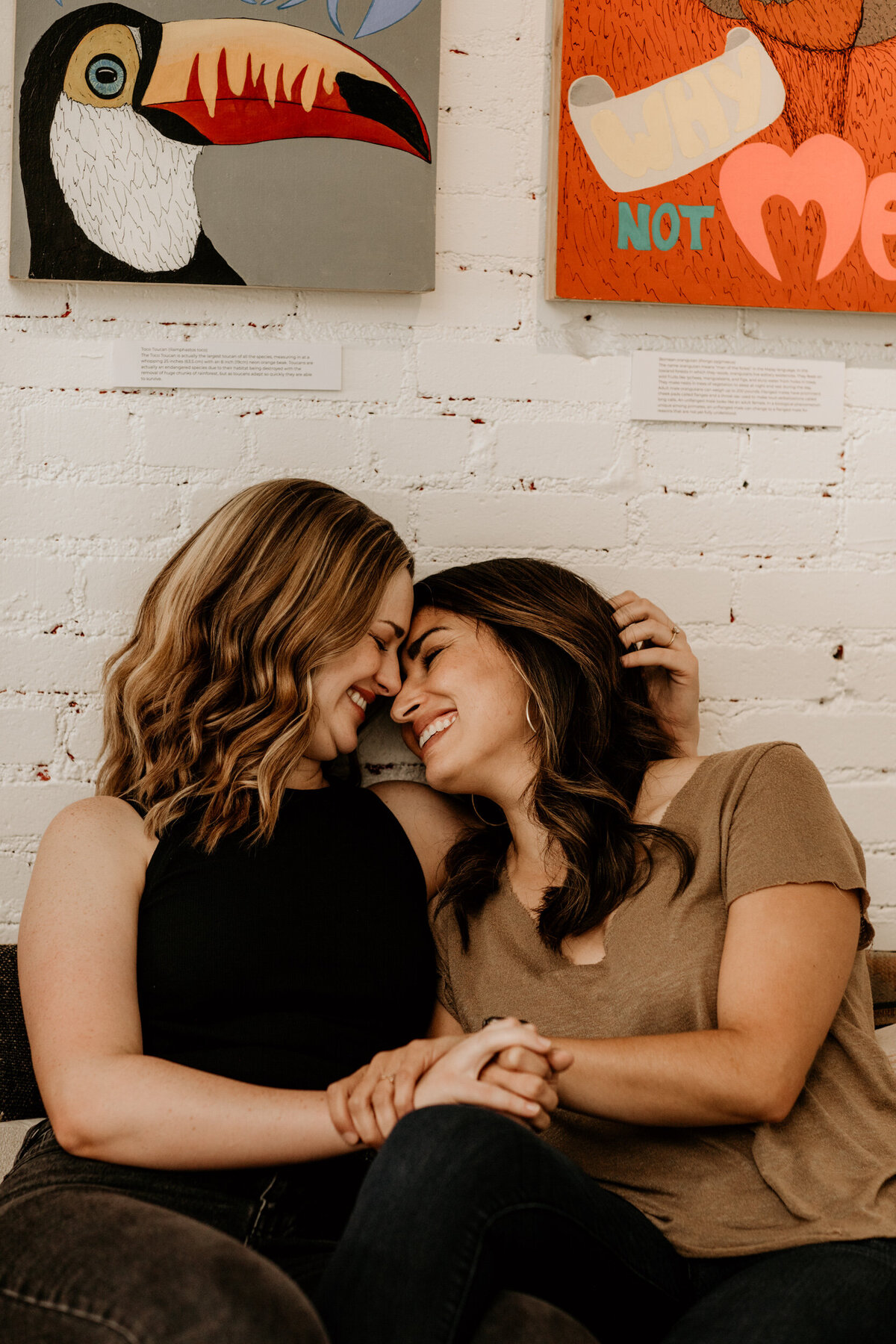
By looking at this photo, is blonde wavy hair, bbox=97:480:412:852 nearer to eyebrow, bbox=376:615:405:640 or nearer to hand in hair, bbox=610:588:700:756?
eyebrow, bbox=376:615:405:640

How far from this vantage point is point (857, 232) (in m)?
1.71

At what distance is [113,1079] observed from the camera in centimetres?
114

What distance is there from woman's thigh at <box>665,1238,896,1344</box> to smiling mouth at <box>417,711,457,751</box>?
78 cm

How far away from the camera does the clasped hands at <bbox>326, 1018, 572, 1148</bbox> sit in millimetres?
1060

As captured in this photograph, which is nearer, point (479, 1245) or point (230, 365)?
point (479, 1245)

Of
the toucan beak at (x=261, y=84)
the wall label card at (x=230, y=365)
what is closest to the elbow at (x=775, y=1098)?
the wall label card at (x=230, y=365)

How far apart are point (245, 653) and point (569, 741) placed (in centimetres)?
50

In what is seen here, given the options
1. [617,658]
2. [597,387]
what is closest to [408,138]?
[597,387]

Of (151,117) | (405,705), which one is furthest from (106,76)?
(405,705)

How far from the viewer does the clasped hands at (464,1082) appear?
41.7 inches

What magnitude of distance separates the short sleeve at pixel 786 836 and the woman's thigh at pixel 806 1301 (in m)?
0.38

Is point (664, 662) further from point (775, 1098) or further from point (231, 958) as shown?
point (231, 958)

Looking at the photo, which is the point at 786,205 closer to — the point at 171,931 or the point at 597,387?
the point at 597,387

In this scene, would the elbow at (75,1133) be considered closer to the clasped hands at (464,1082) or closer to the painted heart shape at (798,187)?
the clasped hands at (464,1082)
